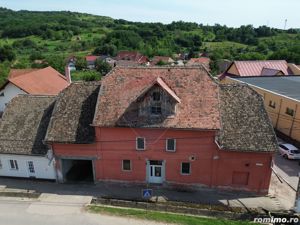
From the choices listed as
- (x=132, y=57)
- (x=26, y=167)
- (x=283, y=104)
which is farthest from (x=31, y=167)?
(x=132, y=57)

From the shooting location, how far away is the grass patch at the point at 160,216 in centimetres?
2327

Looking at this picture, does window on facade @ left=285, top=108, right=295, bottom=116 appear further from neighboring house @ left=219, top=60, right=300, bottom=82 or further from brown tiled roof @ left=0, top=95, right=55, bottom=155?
brown tiled roof @ left=0, top=95, right=55, bottom=155

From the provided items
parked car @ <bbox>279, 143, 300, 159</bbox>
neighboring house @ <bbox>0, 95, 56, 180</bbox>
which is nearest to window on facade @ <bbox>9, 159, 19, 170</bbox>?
neighboring house @ <bbox>0, 95, 56, 180</bbox>

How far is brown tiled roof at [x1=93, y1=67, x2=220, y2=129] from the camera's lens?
85.2 ft

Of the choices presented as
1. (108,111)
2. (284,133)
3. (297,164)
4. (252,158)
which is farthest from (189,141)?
(284,133)

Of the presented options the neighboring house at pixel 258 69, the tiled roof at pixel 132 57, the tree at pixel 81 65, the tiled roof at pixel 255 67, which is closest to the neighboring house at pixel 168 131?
the neighboring house at pixel 258 69

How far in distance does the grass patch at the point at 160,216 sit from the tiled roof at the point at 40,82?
26715mm

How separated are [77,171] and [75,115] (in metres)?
6.66

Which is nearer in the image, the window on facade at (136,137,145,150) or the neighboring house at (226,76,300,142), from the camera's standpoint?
the window on facade at (136,137,145,150)

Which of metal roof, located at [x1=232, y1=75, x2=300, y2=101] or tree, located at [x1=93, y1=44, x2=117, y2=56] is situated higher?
metal roof, located at [x1=232, y1=75, x2=300, y2=101]

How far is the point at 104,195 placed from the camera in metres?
27.4

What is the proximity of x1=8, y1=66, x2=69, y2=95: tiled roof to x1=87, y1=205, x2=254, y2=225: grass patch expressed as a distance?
2671 centimetres

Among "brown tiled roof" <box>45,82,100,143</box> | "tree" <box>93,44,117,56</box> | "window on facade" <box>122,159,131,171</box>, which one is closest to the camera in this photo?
"brown tiled roof" <box>45,82,100,143</box>

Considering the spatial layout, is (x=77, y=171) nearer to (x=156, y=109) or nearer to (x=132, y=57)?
(x=156, y=109)
